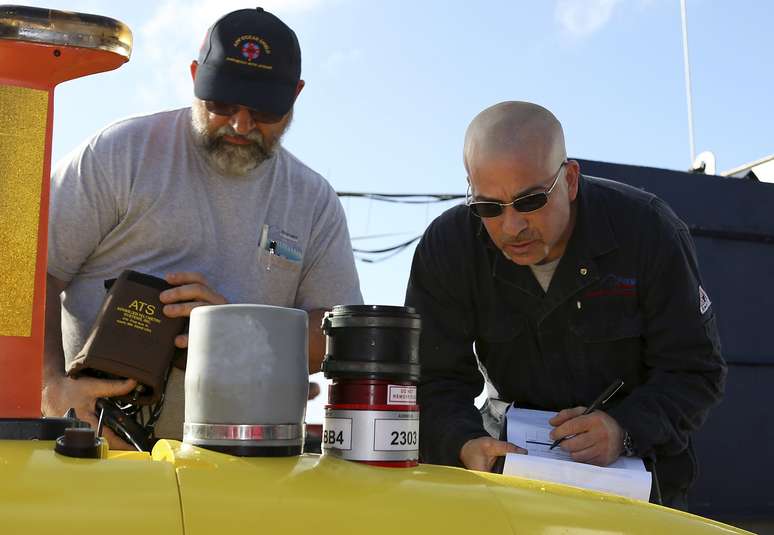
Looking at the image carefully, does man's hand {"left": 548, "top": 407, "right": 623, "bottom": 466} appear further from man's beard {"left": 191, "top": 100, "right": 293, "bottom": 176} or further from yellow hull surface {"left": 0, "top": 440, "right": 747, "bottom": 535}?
man's beard {"left": 191, "top": 100, "right": 293, "bottom": 176}

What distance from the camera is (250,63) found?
106 inches

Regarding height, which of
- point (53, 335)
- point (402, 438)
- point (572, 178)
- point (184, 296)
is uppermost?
point (572, 178)

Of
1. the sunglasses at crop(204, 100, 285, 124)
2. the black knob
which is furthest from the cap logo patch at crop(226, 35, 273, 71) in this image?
the black knob

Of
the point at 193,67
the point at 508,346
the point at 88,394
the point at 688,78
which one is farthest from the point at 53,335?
the point at 688,78

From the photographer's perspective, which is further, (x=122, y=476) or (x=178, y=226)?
(x=178, y=226)

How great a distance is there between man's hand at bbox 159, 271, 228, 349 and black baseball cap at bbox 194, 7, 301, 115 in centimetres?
59

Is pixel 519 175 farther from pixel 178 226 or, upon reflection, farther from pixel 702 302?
pixel 178 226

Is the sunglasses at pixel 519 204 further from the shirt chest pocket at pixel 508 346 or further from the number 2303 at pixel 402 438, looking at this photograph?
the number 2303 at pixel 402 438

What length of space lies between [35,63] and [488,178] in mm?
1211

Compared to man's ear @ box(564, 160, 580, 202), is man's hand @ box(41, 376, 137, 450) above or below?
below

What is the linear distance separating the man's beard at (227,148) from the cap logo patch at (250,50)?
175mm

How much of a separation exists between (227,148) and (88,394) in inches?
32.2

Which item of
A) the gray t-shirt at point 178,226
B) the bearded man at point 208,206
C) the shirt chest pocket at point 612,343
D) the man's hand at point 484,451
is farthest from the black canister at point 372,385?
the gray t-shirt at point 178,226

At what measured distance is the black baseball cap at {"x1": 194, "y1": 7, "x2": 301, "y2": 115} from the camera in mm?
2689
